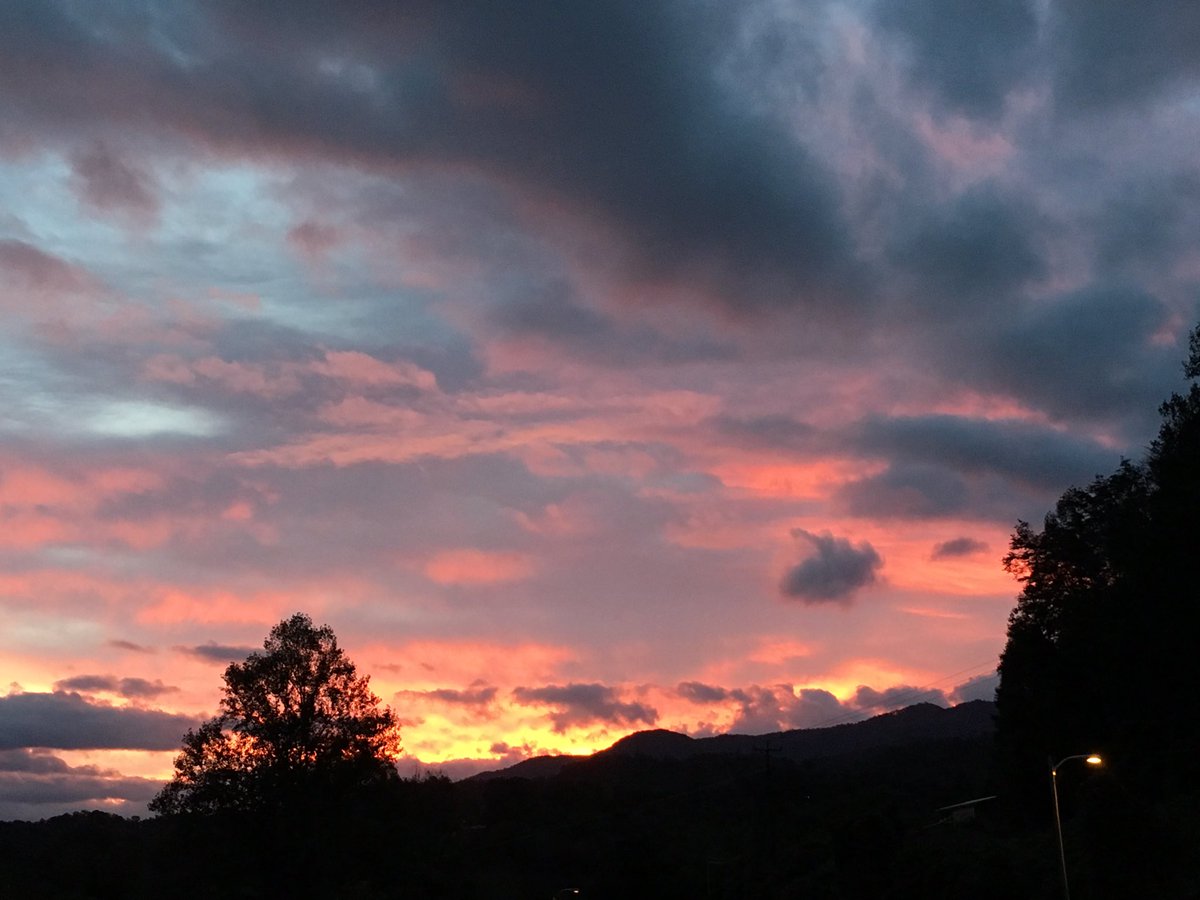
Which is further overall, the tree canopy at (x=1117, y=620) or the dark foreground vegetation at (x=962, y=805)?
the tree canopy at (x=1117, y=620)

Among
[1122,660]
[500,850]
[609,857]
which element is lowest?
[500,850]

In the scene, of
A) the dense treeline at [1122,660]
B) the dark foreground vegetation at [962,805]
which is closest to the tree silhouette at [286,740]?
the dark foreground vegetation at [962,805]

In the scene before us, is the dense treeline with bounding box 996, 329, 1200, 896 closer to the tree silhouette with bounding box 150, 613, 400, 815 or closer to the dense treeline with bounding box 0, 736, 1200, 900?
the dense treeline with bounding box 0, 736, 1200, 900

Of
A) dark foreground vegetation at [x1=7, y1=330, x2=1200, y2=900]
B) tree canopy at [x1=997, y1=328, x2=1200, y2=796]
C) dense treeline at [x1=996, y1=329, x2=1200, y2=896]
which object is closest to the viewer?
dense treeline at [x1=996, y1=329, x2=1200, y2=896]

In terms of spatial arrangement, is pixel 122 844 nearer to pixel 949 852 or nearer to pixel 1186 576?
pixel 949 852

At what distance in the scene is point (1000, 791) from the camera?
4464 inches

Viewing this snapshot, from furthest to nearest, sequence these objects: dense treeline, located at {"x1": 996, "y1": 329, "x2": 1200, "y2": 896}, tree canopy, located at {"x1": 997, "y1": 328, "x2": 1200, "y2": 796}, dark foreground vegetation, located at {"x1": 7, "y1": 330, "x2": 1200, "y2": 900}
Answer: tree canopy, located at {"x1": 997, "y1": 328, "x2": 1200, "y2": 796} → dark foreground vegetation, located at {"x1": 7, "y1": 330, "x2": 1200, "y2": 900} → dense treeline, located at {"x1": 996, "y1": 329, "x2": 1200, "y2": 896}

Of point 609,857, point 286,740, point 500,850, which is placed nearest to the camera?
point 286,740

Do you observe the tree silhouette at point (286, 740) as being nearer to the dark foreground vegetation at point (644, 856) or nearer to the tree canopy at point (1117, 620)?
the dark foreground vegetation at point (644, 856)

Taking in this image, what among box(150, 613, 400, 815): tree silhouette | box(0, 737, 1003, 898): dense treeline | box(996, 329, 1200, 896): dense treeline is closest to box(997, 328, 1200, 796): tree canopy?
box(996, 329, 1200, 896): dense treeline

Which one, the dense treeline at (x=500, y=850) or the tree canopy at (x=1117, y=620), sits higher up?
the tree canopy at (x=1117, y=620)

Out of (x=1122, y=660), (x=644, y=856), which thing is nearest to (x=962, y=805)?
(x=644, y=856)

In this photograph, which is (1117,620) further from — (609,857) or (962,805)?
(609,857)

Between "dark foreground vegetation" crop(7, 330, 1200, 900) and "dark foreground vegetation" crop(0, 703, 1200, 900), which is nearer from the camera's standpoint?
"dark foreground vegetation" crop(0, 703, 1200, 900)
